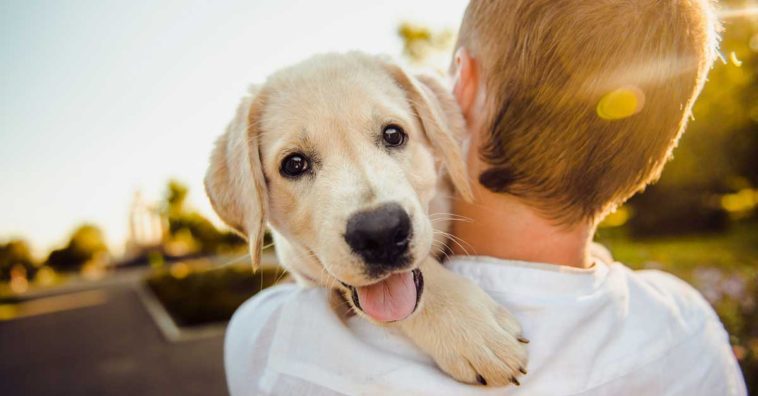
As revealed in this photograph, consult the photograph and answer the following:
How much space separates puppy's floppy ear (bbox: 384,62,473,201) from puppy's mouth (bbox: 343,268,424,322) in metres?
0.49

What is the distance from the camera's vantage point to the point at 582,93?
80.8 inches

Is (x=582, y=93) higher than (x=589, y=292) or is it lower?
higher

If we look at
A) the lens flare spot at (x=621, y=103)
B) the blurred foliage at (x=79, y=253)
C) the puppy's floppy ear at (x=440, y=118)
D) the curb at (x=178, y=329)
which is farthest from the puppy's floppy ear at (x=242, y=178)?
the blurred foliage at (x=79, y=253)

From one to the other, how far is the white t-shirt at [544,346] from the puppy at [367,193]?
0.09 metres

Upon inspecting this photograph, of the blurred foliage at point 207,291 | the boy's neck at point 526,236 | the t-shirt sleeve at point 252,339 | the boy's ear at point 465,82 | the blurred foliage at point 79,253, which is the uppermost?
the boy's ear at point 465,82

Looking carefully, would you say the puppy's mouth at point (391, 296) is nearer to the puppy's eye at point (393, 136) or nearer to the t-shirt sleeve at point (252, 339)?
the t-shirt sleeve at point (252, 339)

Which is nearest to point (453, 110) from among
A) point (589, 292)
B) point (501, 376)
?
point (589, 292)

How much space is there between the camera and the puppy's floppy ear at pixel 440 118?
8.24 ft

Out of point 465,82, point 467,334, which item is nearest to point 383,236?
point 467,334

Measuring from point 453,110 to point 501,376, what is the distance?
1322 millimetres

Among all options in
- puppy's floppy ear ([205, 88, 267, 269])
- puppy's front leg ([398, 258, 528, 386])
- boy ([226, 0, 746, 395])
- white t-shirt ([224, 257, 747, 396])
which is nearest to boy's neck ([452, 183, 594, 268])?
boy ([226, 0, 746, 395])

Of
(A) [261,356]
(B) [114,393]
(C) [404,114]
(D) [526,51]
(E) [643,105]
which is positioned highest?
(D) [526,51]

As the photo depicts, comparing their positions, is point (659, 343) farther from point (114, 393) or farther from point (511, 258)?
point (114, 393)

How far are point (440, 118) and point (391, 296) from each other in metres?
0.93
